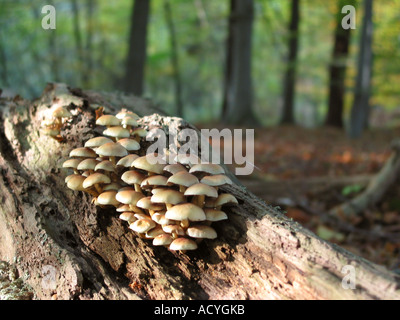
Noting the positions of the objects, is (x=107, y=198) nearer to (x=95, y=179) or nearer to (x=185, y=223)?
(x=95, y=179)

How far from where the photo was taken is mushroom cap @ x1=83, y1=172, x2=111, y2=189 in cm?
230

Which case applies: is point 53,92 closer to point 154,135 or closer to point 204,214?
point 154,135

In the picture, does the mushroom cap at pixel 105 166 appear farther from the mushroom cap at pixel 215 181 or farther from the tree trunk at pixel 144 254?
the mushroom cap at pixel 215 181

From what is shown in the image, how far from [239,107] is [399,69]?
7581 mm

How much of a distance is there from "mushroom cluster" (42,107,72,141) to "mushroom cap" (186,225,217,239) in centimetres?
171

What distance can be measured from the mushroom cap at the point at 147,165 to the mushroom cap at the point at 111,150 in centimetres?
22

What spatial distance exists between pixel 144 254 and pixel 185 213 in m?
0.63

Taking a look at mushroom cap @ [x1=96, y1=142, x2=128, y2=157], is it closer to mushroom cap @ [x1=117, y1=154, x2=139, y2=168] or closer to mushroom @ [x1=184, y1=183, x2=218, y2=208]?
mushroom cap @ [x1=117, y1=154, x2=139, y2=168]

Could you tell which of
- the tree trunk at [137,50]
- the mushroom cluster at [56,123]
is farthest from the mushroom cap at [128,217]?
the tree trunk at [137,50]

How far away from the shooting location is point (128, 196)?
2.19 meters

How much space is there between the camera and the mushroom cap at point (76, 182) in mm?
2449

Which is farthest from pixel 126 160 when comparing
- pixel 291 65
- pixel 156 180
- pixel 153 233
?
pixel 291 65

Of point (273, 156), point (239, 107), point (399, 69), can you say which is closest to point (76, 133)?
point (273, 156)

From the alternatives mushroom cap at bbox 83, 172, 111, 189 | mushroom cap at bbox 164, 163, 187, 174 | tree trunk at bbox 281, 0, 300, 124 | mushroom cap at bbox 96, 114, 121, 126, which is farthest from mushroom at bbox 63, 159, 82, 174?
tree trunk at bbox 281, 0, 300, 124
